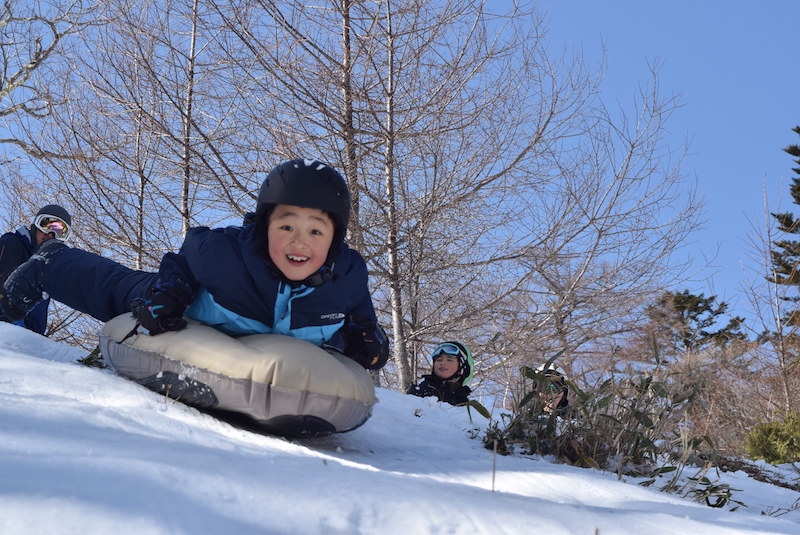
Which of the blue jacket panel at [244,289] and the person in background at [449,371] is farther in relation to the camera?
the person in background at [449,371]

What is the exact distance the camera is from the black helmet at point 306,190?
265 centimetres

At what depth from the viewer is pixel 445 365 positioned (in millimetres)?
6109

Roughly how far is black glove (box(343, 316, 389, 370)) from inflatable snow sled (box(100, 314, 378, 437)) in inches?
16.9

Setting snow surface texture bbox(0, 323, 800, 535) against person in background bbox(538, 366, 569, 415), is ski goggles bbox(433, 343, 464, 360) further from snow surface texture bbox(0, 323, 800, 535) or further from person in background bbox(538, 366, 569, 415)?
snow surface texture bbox(0, 323, 800, 535)

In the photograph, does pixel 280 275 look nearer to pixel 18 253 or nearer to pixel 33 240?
pixel 18 253

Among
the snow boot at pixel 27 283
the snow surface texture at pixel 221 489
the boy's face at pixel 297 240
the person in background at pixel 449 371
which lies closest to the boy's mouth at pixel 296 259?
A: the boy's face at pixel 297 240

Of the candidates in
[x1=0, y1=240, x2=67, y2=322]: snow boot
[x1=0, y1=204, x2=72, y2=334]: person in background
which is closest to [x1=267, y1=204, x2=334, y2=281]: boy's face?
[x1=0, y1=240, x2=67, y2=322]: snow boot

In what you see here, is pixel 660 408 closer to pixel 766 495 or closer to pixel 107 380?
pixel 766 495

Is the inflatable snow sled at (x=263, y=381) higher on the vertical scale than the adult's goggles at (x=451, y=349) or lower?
lower

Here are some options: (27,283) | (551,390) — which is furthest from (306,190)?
(27,283)

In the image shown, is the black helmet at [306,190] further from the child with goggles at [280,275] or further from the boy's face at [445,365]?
the boy's face at [445,365]

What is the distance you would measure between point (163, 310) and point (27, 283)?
1409 mm

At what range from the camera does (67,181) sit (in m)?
8.66

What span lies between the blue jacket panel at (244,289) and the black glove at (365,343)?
0.49 feet
